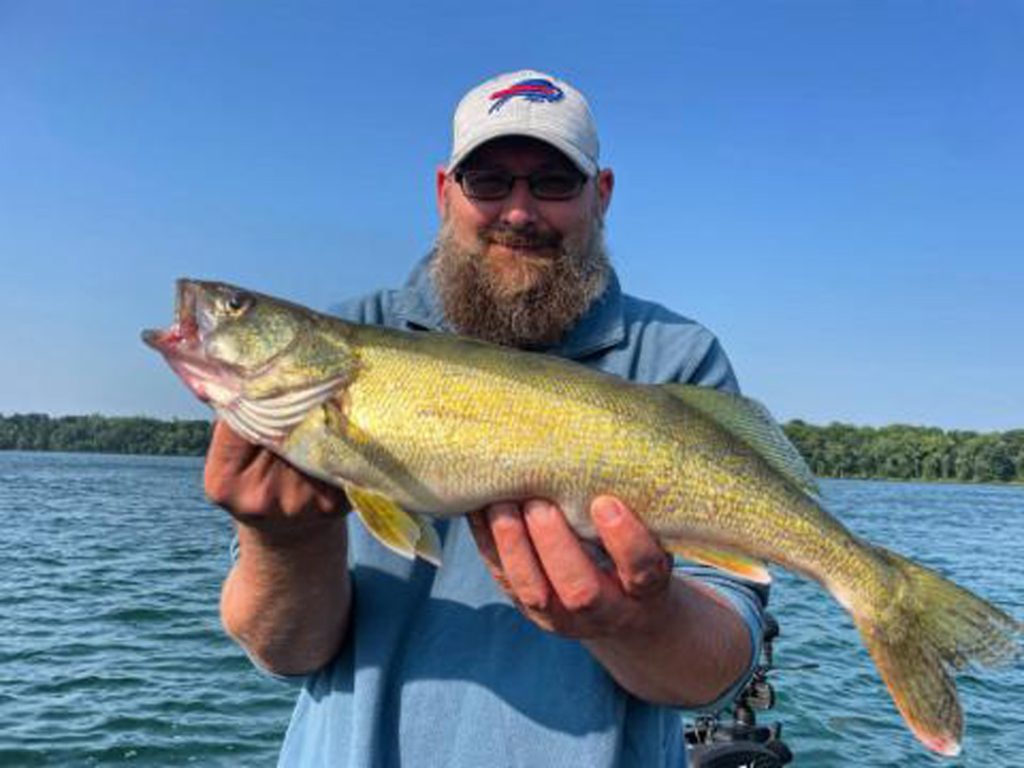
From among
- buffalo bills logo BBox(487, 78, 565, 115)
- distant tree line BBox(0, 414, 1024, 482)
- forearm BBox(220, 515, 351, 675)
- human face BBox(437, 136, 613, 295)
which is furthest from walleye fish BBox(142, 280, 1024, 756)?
distant tree line BBox(0, 414, 1024, 482)

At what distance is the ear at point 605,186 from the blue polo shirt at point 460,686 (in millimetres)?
1001

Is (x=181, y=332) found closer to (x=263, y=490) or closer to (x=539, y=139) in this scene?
(x=263, y=490)

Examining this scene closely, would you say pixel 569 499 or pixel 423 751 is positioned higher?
pixel 569 499

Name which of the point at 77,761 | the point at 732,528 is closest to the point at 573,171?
the point at 732,528

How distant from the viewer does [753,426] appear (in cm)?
310

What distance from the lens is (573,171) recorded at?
362 centimetres

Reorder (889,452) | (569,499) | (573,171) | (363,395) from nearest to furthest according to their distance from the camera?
(569,499), (363,395), (573,171), (889,452)

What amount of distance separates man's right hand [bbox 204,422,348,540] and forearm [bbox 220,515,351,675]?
0.07 m

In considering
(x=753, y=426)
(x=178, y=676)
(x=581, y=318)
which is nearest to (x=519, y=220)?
(x=581, y=318)

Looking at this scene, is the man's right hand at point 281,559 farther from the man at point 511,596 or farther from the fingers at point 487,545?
the fingers at point 487,545

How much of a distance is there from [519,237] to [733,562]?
1.55 metres

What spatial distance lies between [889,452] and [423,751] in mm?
108943

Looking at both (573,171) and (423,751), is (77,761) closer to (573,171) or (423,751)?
(423,751)

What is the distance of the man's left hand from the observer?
2.65 meters
